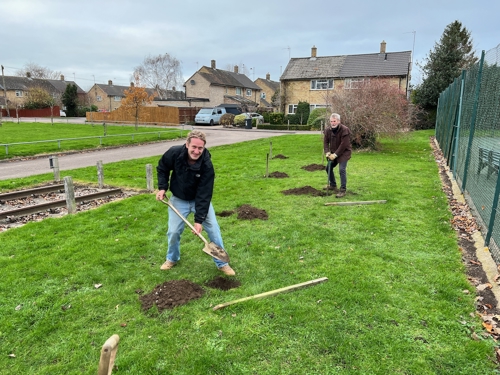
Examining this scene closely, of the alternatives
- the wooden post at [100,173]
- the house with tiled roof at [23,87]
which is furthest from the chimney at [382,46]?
the house with tiled roof at [23,87]

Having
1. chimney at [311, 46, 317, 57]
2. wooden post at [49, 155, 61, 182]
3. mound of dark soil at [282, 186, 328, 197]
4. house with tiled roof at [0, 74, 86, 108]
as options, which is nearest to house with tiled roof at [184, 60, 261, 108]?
chimney at [311, 46, 317, 57]

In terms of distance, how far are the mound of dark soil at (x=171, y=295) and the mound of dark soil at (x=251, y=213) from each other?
2.57 metres

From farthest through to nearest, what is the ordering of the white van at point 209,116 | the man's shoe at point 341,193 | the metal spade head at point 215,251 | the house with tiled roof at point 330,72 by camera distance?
the house with tiled roof at point 330,72 → the white van at point 209,116 → the man's shoe at point 341,193 → the metal spade head at point 215,251

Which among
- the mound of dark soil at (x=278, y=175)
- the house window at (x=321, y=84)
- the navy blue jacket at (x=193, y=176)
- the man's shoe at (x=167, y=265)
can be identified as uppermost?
the house window at (x=321, y=84)

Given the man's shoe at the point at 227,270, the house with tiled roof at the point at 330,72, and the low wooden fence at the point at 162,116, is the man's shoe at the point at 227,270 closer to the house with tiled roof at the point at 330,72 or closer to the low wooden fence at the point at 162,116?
the low wooden fence at the point at 162,116

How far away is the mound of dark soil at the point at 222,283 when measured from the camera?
159 inches

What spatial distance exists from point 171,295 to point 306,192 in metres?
4.98

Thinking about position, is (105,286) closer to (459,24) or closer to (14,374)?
(14,374)

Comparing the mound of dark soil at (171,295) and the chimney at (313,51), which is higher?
the chimney at (313,51)

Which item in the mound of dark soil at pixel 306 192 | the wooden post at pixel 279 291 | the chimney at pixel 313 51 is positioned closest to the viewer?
the wooden post at pixel 279 291

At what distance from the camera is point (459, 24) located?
28.0 metres

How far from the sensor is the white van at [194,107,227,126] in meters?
33.1

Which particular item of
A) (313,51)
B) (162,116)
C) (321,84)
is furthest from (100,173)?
(313,51)

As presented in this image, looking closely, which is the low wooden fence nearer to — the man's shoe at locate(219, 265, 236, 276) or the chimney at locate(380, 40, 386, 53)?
the chimney at locate(380, 40, 386, 53)
